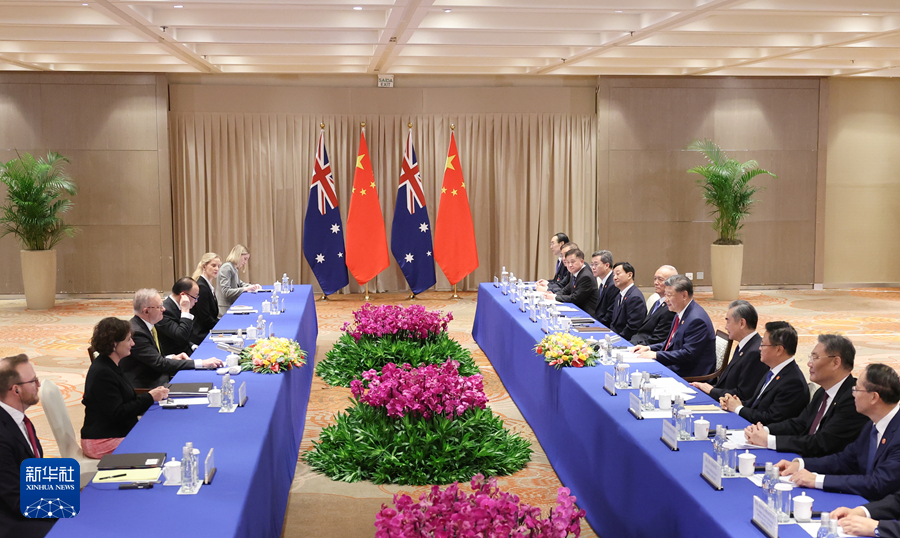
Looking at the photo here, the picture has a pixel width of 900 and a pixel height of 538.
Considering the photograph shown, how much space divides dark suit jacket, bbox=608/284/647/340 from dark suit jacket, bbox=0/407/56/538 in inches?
198

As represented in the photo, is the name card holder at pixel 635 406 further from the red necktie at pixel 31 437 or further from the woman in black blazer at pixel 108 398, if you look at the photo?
the red necktie at pixel 31 437

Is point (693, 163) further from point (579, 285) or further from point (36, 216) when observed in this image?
point (36, 216)

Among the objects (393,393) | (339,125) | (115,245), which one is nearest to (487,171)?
(339,125)

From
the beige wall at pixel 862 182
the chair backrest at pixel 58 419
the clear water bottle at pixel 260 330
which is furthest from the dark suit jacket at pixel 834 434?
the beige wall at pixel 862 182

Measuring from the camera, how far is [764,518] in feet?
9.20

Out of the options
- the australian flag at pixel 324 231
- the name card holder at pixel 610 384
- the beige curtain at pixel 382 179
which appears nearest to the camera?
the name card holder at pixel 610 384

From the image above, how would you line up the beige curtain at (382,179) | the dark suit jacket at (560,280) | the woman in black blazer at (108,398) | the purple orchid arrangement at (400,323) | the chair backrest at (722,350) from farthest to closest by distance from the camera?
1. the beige curtain at (382,179)
2. the dark suit jacket at (560,280)
3. the purple orchid arrangement at (400,323)
4. the chair backrest at (722,350)
5. the woman in black blazer at (108,398)

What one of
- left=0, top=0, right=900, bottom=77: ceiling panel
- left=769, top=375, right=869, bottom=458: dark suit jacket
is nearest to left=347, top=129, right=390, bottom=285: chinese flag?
left=0, top=0, right=900, bottom=77: ceiling panel

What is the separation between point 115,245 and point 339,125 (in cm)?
394

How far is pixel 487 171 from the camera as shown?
13016 millimetres

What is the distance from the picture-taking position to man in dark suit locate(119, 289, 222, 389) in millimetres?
5133

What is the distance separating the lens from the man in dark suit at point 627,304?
7.07m

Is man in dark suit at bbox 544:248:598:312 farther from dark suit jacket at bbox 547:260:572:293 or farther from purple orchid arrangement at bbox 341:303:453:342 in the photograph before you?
purple orchid arrangement at bbox 341:303:453:342

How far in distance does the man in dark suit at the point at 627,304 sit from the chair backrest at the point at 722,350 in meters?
1.07
